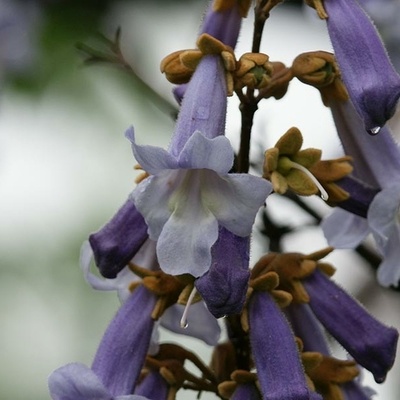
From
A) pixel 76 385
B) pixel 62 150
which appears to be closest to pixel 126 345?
pixel 76 385

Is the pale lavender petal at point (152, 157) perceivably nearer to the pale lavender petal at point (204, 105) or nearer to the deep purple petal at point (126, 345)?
the pale lavender petal at point (204, 105)

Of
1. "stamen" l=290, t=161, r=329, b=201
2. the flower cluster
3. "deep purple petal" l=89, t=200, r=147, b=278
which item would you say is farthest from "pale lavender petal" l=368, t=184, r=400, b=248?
"deep purple petal" l=89, t=200, r=147, b=278

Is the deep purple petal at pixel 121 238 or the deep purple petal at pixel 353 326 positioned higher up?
the deep purple petal at pixel 121 238

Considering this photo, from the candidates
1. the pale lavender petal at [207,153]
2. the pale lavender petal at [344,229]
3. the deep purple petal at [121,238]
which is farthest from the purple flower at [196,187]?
the pale lavender petal at [344,229]

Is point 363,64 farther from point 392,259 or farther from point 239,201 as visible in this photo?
point 392,259

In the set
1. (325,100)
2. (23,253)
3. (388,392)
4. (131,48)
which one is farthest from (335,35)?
(23,253)

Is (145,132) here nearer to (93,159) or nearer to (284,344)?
(93,159)

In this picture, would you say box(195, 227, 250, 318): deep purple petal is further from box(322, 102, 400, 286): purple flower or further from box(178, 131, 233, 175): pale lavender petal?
box(322, 102, 400, 286): purple flower
